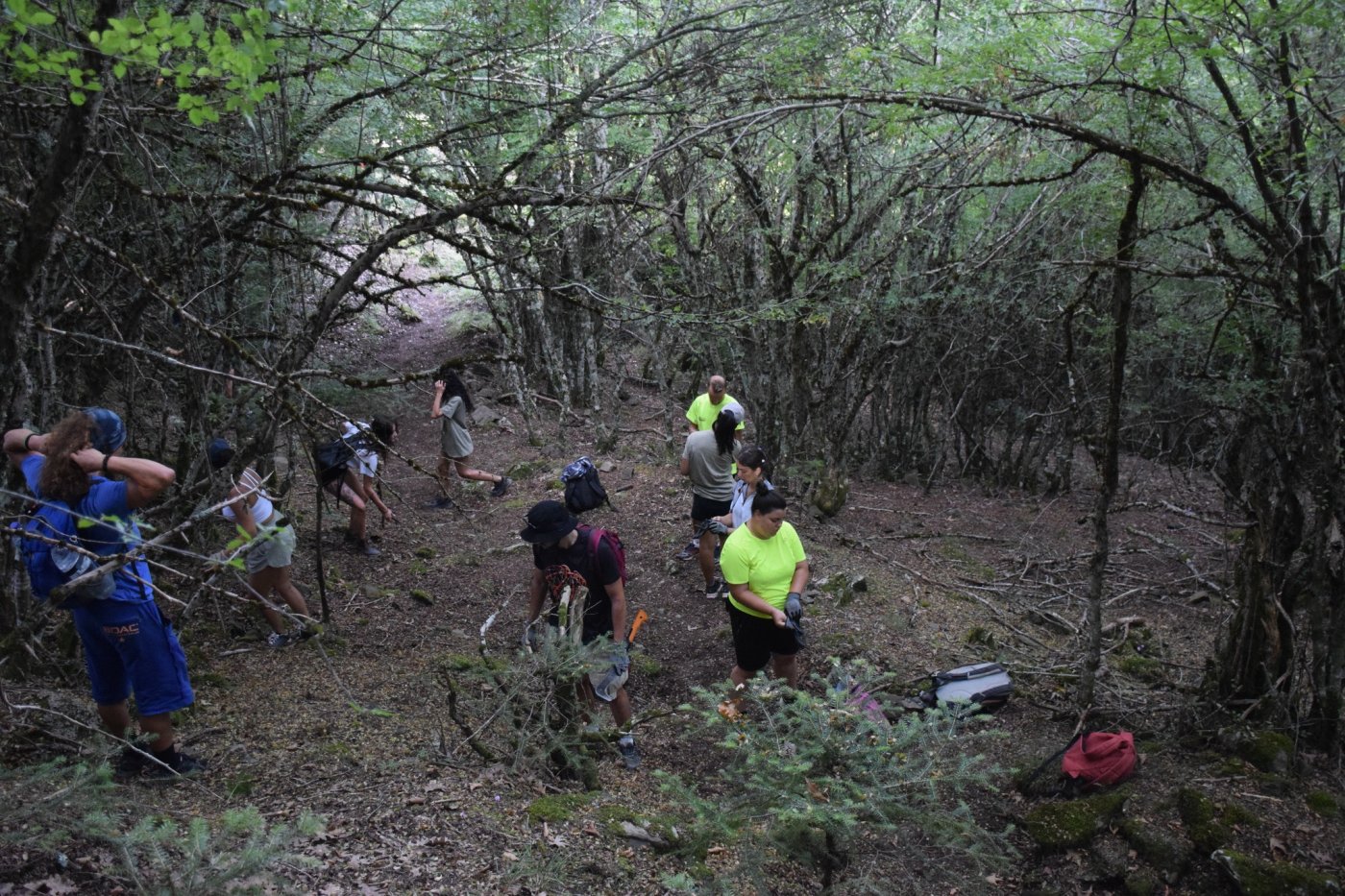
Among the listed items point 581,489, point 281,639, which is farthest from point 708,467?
point 281,639

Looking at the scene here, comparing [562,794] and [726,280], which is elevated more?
A: [726,280]

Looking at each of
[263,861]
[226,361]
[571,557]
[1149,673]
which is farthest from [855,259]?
[263,861]

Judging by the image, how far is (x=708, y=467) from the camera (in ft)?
23.7

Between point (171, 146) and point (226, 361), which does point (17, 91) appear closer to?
point (171, 146)

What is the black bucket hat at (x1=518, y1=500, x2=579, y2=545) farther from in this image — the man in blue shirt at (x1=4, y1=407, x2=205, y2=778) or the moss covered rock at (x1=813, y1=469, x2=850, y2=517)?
the moss covered rock at (x1=813, y1=469, x2=850, y2=517)

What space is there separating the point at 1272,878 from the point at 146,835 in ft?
14.9

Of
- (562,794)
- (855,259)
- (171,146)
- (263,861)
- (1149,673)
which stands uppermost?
(171,146)

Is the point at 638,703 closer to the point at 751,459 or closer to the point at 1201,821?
the point at 751,459

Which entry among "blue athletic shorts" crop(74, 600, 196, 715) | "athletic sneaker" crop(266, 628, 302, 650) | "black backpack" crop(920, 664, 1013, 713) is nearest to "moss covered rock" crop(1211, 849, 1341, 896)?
"black backpack" crop(920, 664, 1013, 713)

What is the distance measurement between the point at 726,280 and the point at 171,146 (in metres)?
6.81

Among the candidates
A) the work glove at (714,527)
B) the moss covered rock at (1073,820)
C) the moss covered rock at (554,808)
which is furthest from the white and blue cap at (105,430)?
the moss covered rock at (1073,820)

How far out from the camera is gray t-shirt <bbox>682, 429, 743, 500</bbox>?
23.6 ft

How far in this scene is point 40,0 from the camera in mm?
3076

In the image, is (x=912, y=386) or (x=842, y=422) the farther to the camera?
(x=912, y=386)
